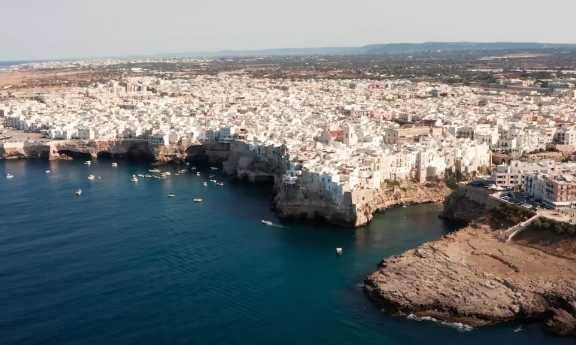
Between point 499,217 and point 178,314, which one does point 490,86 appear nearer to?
point 499,217

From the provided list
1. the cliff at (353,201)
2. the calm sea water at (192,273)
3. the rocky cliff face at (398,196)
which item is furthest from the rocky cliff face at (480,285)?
the rocky cliff face at (398,196)

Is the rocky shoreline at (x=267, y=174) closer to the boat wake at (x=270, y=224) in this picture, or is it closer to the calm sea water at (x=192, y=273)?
the calm sea water at (x=192, y=273)

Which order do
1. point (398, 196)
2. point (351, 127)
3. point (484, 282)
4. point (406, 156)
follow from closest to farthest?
1. point (484, 282)
2. point (398, 196)
3. point (406, 156)
4. point (351, 127)

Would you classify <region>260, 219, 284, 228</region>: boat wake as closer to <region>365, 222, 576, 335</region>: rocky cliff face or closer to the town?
the town

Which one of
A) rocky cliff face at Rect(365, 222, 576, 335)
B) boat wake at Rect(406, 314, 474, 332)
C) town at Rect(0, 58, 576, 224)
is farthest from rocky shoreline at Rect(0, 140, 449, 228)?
boat wake at Rect(406, 314, 474, 332)

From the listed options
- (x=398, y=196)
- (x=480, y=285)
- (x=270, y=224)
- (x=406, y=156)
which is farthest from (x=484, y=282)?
(x=406, y=156)

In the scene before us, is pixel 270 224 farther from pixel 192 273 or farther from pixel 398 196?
pixel 398 196

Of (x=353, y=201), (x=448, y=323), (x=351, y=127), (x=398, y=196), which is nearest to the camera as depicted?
(x=448, y=323)
